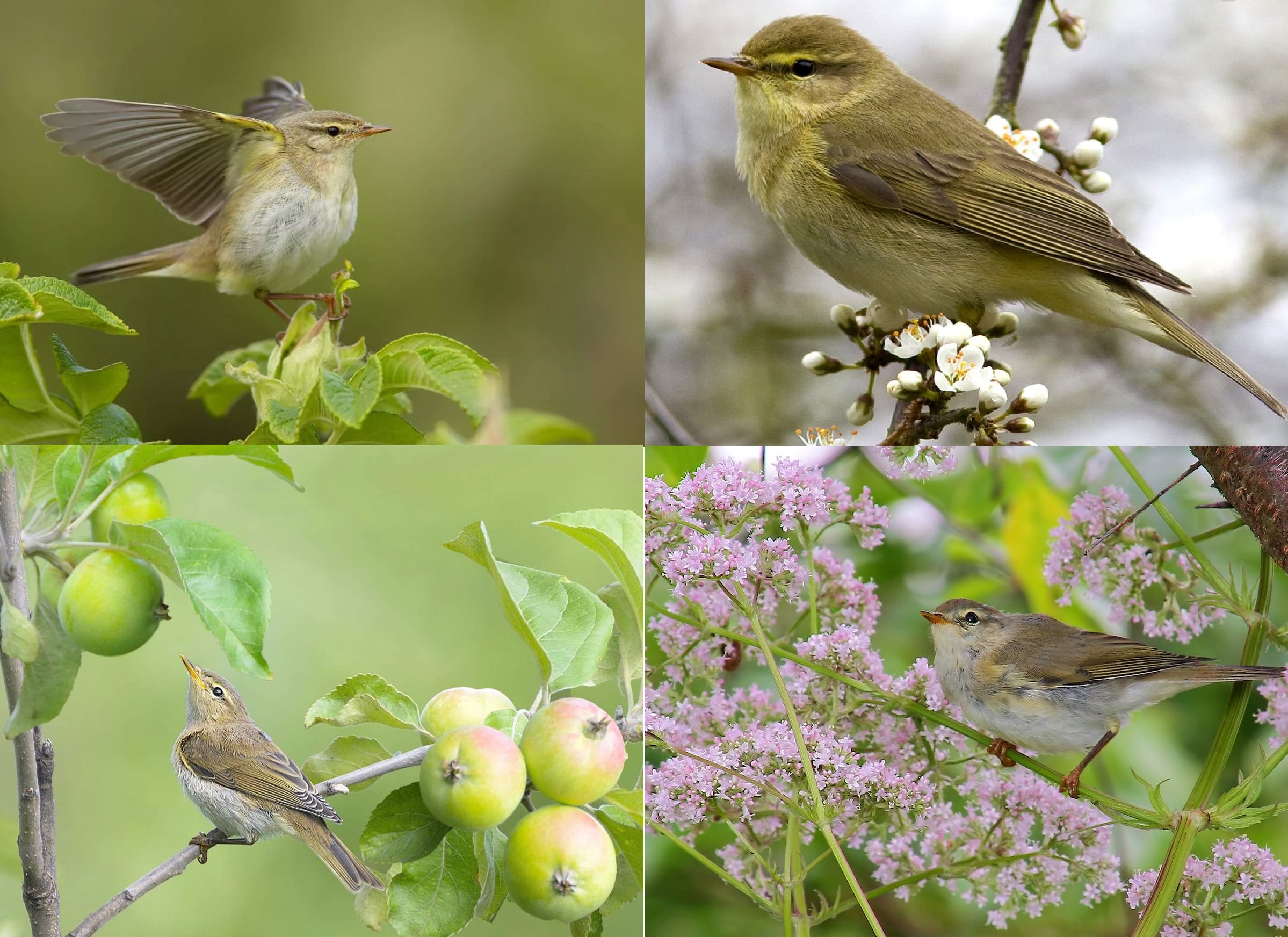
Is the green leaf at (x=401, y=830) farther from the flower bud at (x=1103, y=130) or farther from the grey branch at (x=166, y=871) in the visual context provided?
the flower bud at (x=1103, y=130)

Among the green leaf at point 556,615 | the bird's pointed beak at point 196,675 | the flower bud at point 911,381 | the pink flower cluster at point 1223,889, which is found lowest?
the pink flower cluster at point 1223,889

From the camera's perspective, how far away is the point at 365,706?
712 millimetres

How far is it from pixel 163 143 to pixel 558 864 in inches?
29.2

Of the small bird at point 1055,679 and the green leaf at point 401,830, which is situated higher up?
the green leaf at point 401,830

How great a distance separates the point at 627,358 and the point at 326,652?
1.11m

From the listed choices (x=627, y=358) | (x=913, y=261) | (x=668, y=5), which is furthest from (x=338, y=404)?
(x=627, y=358)

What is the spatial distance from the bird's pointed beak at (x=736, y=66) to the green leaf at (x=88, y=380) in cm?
77

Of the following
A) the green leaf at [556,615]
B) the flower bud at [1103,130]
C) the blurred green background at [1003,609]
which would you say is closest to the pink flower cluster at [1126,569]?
the blurred green background at [1003,609]

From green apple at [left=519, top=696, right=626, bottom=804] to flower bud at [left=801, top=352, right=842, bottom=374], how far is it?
0.54m

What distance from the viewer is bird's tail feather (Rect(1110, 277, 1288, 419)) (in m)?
1.19

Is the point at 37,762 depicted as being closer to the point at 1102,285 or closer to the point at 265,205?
A: the point at 265,205

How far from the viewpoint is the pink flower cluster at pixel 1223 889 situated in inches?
40.6

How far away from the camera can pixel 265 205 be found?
Result: 1.08 m

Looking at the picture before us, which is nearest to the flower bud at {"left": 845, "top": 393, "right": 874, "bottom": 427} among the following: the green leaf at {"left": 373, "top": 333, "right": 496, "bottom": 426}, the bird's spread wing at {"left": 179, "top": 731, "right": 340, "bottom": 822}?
the green leaf at {"left": 373, "top": 333, "right": 496, "bottom": 426}
